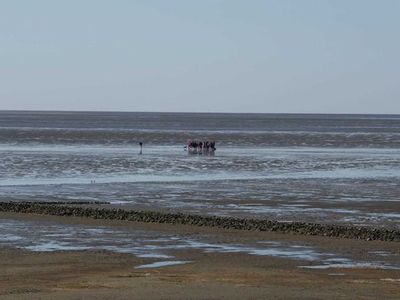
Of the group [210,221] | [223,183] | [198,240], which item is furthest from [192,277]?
[223,183]

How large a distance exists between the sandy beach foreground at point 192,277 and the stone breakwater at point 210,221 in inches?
70.3

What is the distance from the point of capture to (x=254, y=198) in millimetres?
40531

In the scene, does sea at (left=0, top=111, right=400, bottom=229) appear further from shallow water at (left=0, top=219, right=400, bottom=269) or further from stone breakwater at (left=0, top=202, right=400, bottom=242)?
shallow water at (left=0, top=219, right=400, bottom=269)

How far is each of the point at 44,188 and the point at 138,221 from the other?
14.6 m

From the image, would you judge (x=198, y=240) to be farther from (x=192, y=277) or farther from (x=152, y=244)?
(x=192, y=277)

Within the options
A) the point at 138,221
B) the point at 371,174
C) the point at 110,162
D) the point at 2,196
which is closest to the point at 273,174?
the point at 371,174

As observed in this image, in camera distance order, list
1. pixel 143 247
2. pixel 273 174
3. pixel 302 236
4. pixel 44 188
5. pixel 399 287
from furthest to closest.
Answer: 1. pixel 273 174
2. pixel 44 188
3. pixel 302 236
4. pixel 143 247
5. pixel 399 287

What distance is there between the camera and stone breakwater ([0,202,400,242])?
28094 millimetres

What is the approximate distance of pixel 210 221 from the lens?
31000 mm

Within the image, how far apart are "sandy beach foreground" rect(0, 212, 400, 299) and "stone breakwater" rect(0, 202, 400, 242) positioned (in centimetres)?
179

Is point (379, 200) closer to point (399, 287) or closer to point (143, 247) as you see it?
point (143, 247)

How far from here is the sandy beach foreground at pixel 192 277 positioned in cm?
1844

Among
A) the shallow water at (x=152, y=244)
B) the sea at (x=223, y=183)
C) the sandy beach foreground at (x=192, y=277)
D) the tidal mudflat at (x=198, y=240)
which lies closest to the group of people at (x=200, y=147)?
the sea at (x=223, y=183)

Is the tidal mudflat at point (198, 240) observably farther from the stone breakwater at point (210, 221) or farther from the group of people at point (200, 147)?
the group of people at point (200, 147)
